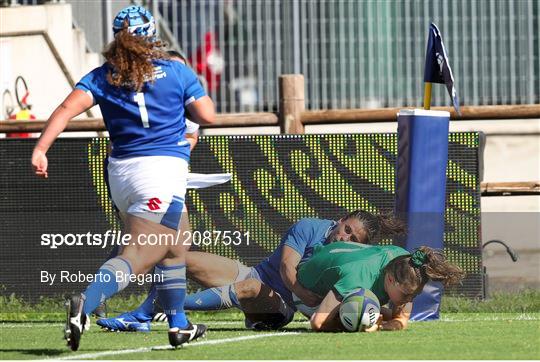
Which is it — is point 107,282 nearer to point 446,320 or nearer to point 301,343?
point 301,343

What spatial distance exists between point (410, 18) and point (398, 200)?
8277 mm

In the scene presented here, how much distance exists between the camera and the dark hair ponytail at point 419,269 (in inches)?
362

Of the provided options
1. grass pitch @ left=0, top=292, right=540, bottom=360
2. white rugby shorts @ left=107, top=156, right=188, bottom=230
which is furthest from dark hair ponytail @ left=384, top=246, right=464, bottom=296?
white rugby shorts @ left=107, top=156, right=188, bottom=230

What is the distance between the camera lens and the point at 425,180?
9.80 metres

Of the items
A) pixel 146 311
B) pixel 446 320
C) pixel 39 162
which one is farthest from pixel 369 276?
pixel 39 162

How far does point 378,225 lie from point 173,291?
7.33 feet

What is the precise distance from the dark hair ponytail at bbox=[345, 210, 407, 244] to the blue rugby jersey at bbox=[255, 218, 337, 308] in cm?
18

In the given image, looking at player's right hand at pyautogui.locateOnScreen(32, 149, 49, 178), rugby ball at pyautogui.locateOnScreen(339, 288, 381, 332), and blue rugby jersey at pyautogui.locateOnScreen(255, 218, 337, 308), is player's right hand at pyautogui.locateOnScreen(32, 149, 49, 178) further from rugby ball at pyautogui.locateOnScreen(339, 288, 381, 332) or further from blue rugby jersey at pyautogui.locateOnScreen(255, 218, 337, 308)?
blue rugby jersey at pyautogui.locateOnScreen(255, 218, 337, 308)

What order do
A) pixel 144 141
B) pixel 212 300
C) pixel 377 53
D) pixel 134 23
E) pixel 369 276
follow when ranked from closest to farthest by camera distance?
pixel 144 141 < pixel 134 23 < pixel 369 276 < pixel 212 300 < pixel 377 53

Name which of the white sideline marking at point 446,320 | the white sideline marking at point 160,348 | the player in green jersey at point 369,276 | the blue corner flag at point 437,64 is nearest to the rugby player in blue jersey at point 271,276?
the player in green jersey at point 369,276

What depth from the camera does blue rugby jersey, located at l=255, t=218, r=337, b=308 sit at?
9516 mm

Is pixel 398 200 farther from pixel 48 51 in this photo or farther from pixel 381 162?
pixel 48 51

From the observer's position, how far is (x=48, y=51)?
16969 mm

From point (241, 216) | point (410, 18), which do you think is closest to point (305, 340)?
point (241, 216)
